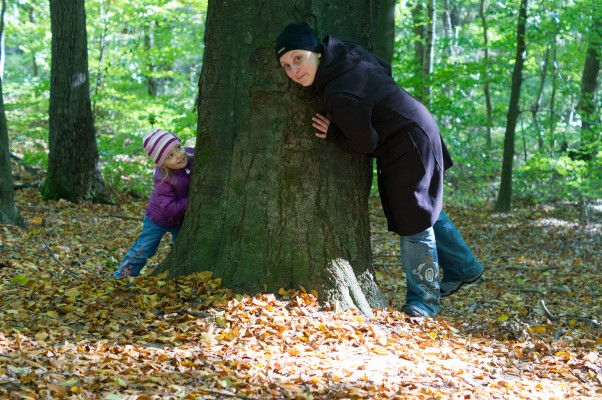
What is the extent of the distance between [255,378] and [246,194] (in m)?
1.45

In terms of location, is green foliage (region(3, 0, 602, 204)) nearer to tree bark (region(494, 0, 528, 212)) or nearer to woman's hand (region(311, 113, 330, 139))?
tree bark (region(494, 0, 528, 212))

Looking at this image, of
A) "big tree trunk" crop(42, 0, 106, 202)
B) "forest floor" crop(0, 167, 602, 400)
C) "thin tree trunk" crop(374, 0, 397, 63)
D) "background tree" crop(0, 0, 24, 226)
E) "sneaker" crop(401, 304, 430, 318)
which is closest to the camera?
"forest floor" crop(0, 167, 602, 400)

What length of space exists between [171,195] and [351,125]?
1.84 meters

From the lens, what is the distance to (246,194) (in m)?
4.29

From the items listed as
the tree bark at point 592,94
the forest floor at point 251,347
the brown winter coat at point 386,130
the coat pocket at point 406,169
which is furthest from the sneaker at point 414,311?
the tree bark at point 592,94

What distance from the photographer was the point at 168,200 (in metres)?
5.13

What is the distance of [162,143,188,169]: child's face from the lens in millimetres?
4992

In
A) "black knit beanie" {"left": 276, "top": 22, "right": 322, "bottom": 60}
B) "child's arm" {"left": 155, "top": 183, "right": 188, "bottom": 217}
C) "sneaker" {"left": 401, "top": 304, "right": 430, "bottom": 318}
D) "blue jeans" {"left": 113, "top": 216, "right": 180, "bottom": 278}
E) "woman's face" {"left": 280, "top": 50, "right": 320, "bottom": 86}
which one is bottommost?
"sneaker" {"left": 401, "top": 304, "right": 430, "bottom": 318}

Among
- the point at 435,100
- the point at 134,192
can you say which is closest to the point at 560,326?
the point at 134,192

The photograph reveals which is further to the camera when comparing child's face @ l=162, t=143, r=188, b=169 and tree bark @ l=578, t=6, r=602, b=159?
tree bark @ l=578, t=6, r=602, b=159

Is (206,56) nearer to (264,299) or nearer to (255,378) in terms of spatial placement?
(264,299)

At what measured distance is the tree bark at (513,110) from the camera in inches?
516

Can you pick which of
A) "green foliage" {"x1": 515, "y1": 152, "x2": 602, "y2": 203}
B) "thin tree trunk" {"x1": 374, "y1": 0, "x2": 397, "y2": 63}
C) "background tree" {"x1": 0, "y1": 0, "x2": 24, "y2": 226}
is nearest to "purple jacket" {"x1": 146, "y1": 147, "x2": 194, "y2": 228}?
"background tree" {"x1": 0, "y1": 0, "x2": 24, "y2": 226}

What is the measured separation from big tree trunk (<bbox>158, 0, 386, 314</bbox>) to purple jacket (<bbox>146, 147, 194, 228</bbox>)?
81cm
